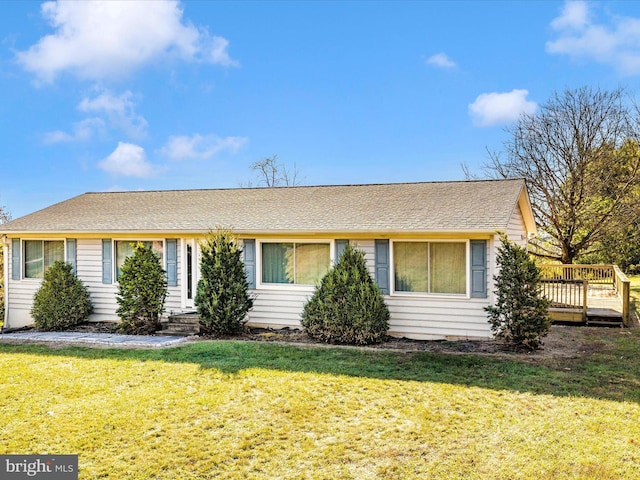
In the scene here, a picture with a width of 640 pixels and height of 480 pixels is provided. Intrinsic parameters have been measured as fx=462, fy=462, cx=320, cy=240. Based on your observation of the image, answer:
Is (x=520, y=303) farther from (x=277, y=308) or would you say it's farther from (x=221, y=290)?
(x=221, y=290)

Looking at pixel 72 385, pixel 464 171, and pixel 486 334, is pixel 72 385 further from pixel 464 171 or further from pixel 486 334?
pixel 464 171

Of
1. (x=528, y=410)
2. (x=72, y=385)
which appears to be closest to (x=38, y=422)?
(x=72, y=385)

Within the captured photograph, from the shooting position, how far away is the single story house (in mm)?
9617

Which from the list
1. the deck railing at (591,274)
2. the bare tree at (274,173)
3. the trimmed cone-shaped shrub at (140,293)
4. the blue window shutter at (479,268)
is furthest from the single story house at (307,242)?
the bare tree at (274,173)

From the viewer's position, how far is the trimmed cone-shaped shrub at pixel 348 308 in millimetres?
9180

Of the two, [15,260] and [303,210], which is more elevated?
[303,210]

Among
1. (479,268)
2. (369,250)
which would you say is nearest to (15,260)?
(369,250)

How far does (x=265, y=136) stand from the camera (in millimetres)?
27812

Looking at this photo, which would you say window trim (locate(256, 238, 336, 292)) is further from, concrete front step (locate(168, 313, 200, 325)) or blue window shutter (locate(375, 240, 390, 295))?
concrete front step (locate(168, 313, 200, 325))

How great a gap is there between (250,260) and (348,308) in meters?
2.99

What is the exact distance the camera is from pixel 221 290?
10.1 metres

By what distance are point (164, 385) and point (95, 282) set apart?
7.15m

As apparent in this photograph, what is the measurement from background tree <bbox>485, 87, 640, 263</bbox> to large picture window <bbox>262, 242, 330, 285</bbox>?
13953mm

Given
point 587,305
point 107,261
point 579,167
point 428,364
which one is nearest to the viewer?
point 428,364
